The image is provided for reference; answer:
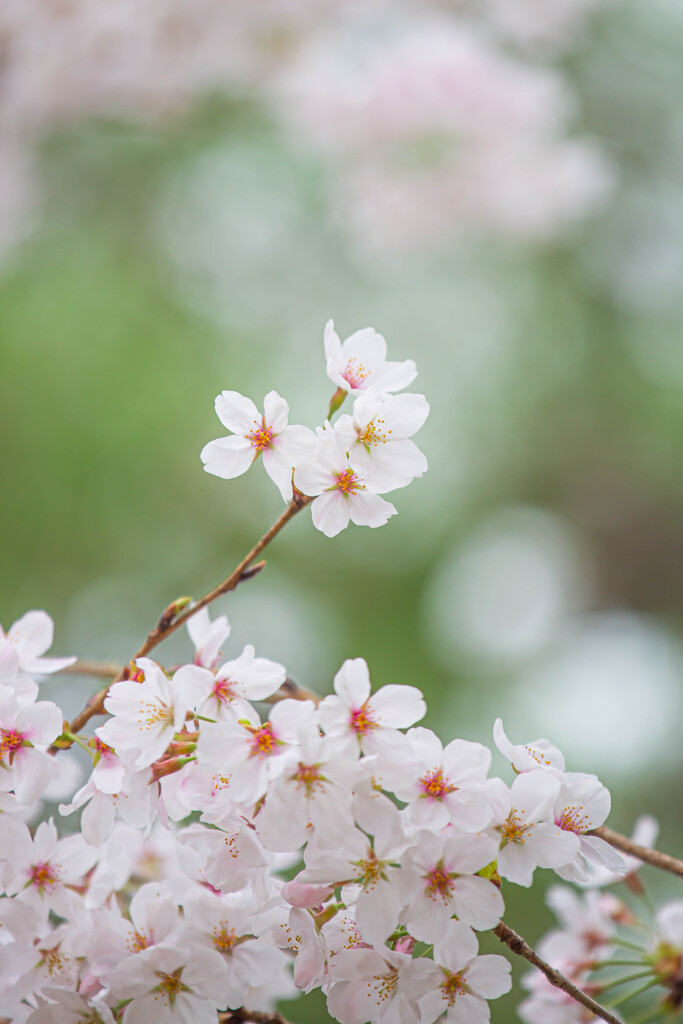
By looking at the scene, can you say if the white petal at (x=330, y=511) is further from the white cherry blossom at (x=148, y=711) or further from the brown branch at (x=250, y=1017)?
the brown branch at (x=250, y=1017)

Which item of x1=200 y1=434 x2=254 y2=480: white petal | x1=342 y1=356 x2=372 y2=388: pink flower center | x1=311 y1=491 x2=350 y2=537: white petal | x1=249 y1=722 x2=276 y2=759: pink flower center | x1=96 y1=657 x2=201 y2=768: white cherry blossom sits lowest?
x1=96 y1=657 x2=201 y2=768: white cherry blossom

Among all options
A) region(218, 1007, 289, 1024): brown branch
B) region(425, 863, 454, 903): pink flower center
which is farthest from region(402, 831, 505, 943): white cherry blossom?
region(218, 1007, 289, 1024): brown branch

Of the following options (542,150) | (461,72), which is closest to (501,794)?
(461,72)

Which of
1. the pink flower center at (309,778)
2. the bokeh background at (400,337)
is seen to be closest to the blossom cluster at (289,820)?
the pink flower center at (309,778)

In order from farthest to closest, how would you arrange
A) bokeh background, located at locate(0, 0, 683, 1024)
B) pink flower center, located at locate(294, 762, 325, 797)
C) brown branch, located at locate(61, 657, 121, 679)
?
bokeh background, located at locate(0, 0, 683, 1024) → brown branch, located at locate(61, 657, 121, 679) → pink flower center, located at locate(294, 762, 325, 797)

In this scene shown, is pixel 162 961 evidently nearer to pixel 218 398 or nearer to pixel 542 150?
pixel 218 398

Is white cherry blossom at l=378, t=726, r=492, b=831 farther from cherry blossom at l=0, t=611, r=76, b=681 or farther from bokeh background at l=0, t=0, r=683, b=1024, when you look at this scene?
bokeh background at l=0, t=0, r=683, b=1024

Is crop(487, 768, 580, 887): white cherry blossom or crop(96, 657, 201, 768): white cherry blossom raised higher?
crop(487, 768, 580, 887): white cherry blossom
